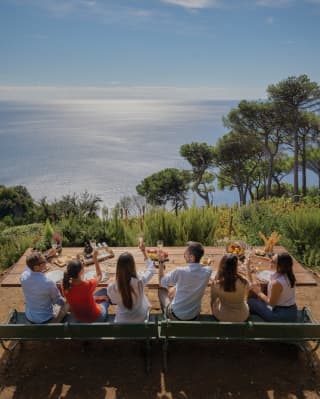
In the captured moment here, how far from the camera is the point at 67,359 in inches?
149

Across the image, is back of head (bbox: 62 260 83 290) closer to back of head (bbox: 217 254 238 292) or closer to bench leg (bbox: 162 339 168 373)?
bench leg (bbox: 162 339 168 373)

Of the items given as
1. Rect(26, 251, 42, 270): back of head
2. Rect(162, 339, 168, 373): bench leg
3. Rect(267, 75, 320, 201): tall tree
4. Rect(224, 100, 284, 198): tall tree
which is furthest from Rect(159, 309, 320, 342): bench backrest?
Rect(224, 100, 284, 198): tall tree

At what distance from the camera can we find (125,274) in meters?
3.42

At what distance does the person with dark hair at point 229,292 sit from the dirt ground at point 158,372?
530 mm

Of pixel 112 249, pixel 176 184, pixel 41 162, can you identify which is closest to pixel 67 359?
pixel 112 249

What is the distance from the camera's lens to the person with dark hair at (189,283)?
3568 mm

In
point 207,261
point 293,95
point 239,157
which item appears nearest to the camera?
point 207,261

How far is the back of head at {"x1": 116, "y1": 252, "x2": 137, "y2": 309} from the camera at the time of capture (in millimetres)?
3398

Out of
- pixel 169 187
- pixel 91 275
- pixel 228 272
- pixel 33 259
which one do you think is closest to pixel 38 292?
pixel 33 259

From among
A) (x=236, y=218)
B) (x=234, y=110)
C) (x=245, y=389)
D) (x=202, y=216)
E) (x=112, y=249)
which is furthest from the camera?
(x=234, y=110)

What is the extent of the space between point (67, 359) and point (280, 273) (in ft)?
7.76

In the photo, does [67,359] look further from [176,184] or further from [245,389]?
[176,184]

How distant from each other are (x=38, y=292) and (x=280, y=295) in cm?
240

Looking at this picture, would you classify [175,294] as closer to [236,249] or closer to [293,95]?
[236,249]
